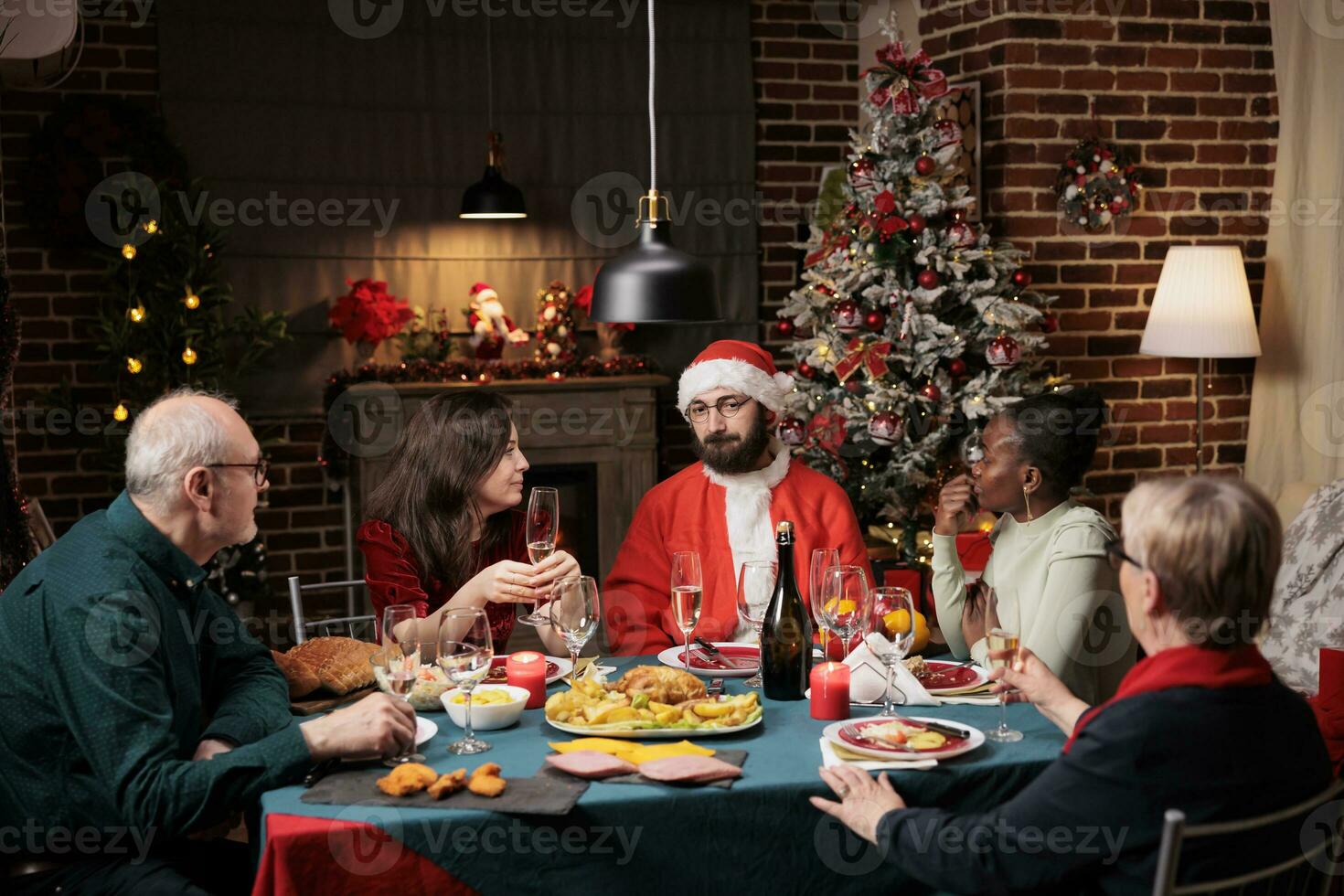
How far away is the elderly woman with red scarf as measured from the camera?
1630 mm

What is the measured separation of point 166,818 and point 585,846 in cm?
60

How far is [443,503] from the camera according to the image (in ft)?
9.92

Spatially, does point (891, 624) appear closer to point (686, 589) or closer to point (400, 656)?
point (686, 589)

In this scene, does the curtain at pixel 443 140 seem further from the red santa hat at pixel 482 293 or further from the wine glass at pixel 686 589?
the wine glass at pixel 686 589

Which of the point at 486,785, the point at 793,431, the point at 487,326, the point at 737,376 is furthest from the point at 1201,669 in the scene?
the point at 487,326

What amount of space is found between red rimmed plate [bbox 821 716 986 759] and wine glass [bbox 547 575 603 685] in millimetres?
489

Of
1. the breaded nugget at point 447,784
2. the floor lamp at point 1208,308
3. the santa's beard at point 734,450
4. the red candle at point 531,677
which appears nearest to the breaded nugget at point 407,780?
the breaded nugget at point 447,784

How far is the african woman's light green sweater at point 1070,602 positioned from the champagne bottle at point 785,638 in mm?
376

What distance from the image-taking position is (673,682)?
227 centimetres

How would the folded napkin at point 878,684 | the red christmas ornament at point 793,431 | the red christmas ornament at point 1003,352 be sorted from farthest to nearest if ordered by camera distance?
the red christmas ornament at point 793,431
the red christmas ornament at point 1003,352
the folded napkin at point 878,684

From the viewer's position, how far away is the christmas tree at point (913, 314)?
4570 mm

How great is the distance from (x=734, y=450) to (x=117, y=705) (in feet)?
6.78

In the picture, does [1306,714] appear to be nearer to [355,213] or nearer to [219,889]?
[219,889]

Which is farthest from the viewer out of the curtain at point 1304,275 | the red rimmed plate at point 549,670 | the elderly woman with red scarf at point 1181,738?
the curtain at point 1304,275
